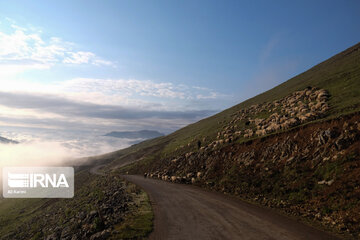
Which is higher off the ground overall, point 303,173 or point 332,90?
point 332,90

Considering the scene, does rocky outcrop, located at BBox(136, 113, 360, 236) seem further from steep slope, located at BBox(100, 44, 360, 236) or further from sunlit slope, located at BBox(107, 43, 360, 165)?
sunlit slope, located at BBox(107, 43, 360, 165)

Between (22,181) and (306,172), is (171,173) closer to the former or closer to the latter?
(306,172)

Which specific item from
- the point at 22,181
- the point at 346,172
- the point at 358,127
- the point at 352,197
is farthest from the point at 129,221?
the point at 22,181

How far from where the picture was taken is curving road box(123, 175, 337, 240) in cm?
1462

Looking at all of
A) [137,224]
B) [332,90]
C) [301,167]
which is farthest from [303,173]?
[332,90]

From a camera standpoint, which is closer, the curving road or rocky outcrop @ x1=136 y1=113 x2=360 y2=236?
the curving road

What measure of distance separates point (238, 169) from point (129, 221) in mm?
21089

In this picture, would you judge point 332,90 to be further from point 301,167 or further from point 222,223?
point 222,223

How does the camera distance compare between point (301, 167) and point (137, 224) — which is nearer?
point (137, 224)

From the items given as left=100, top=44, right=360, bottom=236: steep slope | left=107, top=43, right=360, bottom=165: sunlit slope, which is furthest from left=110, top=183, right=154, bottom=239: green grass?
left=107, top=43, right=360, bottom=165: sunlit slope

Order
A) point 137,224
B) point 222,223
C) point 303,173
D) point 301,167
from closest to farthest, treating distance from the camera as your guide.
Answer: point 137,224 < point 222,223 < point 303,173 < point 301,167

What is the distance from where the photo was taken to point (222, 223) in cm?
1700

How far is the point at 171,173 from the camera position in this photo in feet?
164

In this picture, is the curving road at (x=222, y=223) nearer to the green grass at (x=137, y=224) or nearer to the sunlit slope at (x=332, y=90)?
the green grass at (x=137, y=224)
